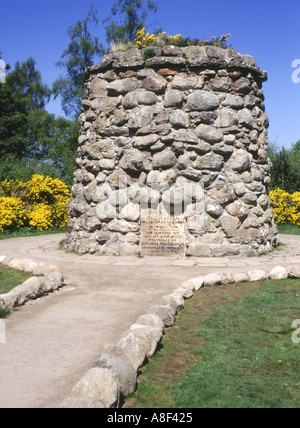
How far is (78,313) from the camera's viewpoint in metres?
4.66

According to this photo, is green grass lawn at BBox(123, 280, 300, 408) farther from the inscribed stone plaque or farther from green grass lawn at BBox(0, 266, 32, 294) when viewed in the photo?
the inscribed stone plaque

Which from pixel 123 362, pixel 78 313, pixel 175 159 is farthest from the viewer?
pixel 175 159

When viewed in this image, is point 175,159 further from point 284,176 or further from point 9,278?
point 284,176

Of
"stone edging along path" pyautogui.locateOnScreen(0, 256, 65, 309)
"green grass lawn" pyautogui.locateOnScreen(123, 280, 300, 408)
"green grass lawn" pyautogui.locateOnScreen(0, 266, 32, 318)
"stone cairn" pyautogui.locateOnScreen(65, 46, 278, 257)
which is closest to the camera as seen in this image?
"green grass lawn" pyautogui.locateOnScreen(123, 280, 300, 408)

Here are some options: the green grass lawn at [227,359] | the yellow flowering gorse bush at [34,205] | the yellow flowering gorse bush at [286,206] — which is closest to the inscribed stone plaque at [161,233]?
the green grass lawn at [227,359]

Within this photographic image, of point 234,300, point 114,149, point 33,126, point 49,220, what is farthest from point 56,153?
point 234,300

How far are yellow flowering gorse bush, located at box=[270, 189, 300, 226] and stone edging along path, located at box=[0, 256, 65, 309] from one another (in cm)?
1053

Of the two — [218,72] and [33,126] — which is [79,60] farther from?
[218,72]

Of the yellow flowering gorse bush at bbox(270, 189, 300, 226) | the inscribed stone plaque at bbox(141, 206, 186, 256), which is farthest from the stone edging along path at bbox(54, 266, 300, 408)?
the yellow flowering gorse bush at bbox(270, 189, 300, 226)

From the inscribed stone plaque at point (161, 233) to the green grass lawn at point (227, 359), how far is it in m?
3.16

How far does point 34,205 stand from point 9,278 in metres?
8.03

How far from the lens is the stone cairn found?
8391 millimetres

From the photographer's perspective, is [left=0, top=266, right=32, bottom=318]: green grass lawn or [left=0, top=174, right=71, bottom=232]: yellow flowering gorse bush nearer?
[left=0, top=266, right=32, bottom=318]: green grass lawn

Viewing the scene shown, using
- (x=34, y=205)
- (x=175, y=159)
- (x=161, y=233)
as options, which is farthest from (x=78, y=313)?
(x=34, y=205)
